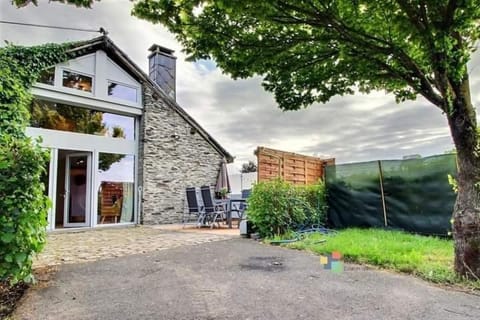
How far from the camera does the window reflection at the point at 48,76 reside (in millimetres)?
8506

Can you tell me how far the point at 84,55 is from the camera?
9445mm

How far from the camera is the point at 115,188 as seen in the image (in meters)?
9.95

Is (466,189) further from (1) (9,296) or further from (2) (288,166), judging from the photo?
(2) (288,166)

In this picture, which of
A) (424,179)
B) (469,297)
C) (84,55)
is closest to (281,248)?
(469,297)

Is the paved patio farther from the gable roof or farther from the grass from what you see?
the gable roof

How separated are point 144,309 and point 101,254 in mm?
2767

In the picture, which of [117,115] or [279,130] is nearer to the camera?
[117,115]

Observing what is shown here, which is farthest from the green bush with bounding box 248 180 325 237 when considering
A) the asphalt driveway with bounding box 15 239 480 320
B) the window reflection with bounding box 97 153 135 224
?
the window reflection with bounding box 97 153 135 224

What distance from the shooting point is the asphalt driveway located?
8.75 feet

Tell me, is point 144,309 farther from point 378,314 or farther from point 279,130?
point 279,130

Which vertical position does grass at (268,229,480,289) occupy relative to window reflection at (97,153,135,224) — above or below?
below

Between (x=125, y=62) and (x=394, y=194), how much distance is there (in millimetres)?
8704

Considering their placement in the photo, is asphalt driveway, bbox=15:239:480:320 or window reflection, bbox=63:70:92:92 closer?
asphalt driveway, bbox=15:239:480:320

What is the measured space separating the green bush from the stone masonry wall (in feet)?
15.6
